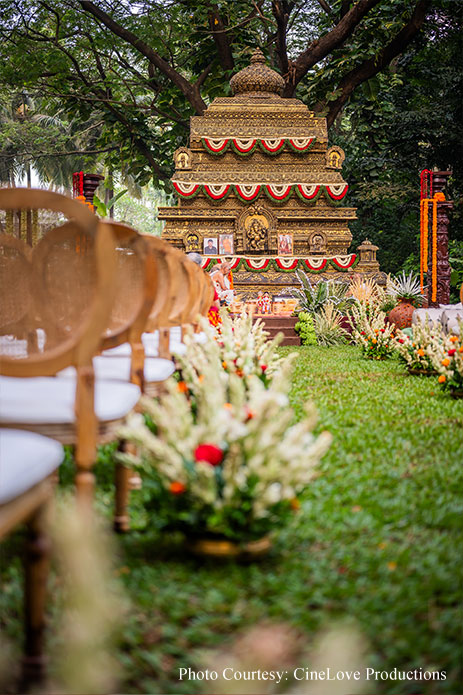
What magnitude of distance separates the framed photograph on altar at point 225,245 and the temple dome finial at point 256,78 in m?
3.96

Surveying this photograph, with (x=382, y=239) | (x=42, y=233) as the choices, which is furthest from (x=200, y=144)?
(x=42, y=233)

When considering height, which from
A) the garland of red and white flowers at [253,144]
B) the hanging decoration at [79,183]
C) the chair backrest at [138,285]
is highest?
the garland of red and white flowers at [253,144]

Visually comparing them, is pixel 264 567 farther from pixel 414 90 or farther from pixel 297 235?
pixel 414 90

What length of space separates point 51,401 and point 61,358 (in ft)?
0.58

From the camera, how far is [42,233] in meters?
2.50

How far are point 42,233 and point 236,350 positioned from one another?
173 cm

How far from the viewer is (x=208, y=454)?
1930mm

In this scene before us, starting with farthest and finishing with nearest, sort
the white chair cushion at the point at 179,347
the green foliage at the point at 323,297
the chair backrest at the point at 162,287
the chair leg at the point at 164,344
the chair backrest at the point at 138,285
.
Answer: the green foliage at the point at 323,297 → the white chair cushion at the point at 179,347 → the chair leg at the point at 164,344 → the chair backrest at the point at 162,287 → the chair backrest at the point at 138,285

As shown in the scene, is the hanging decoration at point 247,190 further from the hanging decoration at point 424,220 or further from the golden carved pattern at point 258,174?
the hanging decoration at point 424,220

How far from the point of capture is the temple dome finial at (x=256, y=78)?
16500 millimetres

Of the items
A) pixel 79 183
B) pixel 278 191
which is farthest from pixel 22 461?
pixel 278 191

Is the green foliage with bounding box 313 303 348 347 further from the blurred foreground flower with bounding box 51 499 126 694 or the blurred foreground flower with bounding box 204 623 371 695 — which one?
the blurred foreground flower with bounding box 51 499 126 694

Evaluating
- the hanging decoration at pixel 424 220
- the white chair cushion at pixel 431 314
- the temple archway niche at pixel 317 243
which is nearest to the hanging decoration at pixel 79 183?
the temple archway niche at pixel 317 243

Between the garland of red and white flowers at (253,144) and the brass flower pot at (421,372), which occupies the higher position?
the garland of red and white flowers at (253,144)
